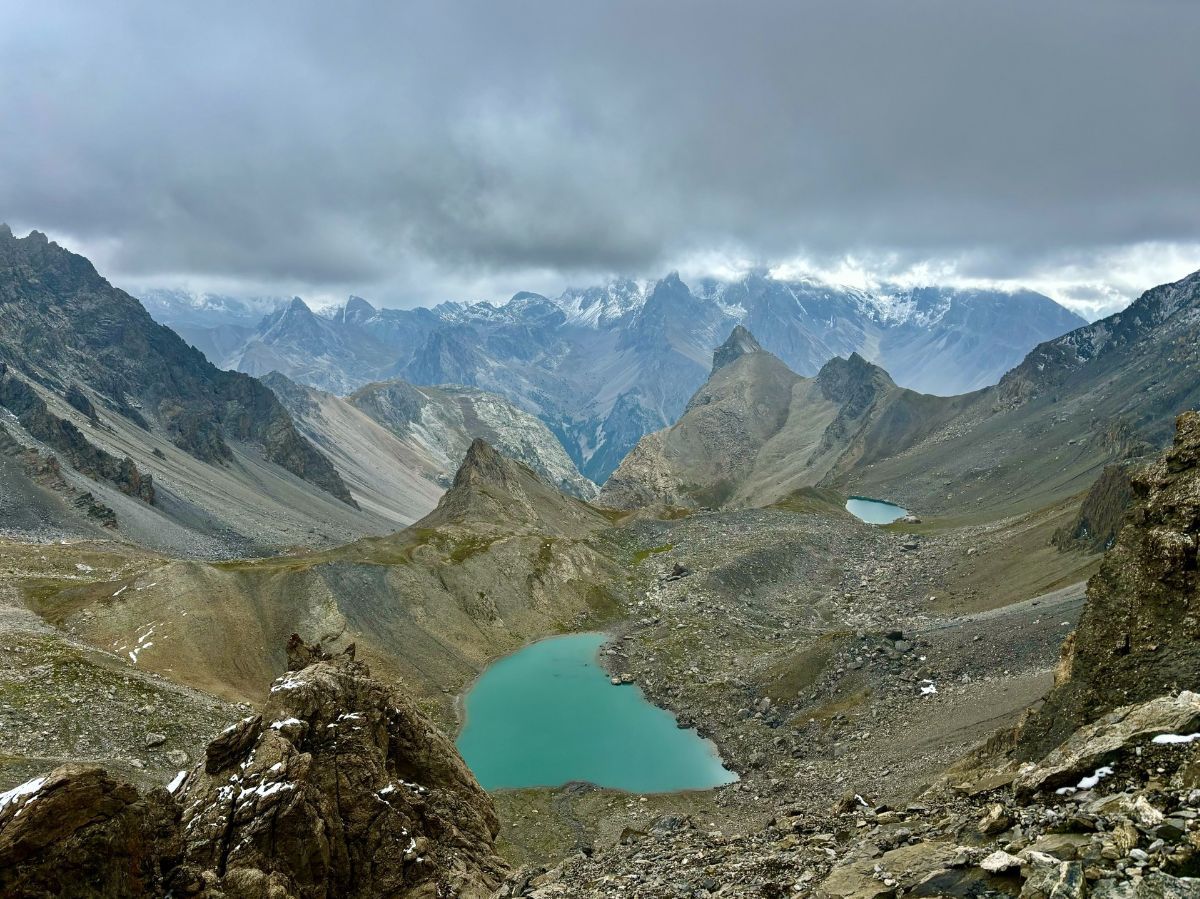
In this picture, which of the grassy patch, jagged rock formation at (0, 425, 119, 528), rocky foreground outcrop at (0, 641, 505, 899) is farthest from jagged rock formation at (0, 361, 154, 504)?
rocky foreground outcrop at (0, 641, 505, 899)

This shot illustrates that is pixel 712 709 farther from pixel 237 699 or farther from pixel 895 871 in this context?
pixel 895 871

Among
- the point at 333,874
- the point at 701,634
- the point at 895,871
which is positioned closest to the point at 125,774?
the point at 333,874

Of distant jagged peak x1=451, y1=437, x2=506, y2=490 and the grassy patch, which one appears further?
the grassy patch

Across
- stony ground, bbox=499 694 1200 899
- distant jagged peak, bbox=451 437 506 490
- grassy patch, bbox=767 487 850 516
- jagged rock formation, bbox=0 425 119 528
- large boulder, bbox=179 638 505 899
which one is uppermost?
grassy patch, bbox=767 487 850 516

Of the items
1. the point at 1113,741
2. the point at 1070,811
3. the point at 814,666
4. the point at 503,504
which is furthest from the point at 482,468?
the point at 1070,811

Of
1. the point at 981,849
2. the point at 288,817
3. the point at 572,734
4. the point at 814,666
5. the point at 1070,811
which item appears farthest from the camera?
the point at 572,734

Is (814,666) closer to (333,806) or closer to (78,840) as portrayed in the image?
(333,806)

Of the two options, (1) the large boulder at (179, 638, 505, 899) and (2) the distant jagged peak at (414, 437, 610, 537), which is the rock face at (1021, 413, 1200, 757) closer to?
(1) the large boulder at (179, 638, 505, 899)
